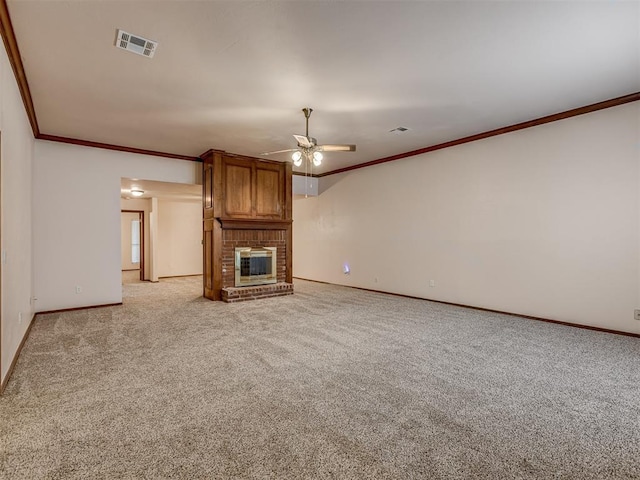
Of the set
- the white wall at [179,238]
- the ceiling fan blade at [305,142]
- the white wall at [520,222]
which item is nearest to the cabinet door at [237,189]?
the white wall at [520,222]

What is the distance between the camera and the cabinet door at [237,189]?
21.2 feet

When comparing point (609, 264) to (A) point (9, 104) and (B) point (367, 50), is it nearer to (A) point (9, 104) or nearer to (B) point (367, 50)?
(B) point (367, 50)

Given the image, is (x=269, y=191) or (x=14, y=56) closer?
(x=14, y=56)

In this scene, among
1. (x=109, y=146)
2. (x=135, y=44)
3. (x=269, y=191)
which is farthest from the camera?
(x=269, y=191)

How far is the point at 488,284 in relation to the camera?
5.47m

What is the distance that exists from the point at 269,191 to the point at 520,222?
4.53m

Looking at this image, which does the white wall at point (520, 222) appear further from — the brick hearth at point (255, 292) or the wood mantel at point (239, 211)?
the brick hearth at point (255, 292)

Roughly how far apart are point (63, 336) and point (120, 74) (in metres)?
3.08

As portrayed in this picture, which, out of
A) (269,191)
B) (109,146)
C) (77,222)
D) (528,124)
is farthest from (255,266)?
(528,124)

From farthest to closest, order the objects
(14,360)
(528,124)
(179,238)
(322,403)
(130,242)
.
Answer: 1. (130,242)
2. (179,238)
3. (528,124)
4. (14,360)
5. (322,403)

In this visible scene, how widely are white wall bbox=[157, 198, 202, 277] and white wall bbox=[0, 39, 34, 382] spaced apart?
5.84 metres

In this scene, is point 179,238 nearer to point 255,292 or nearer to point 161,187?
point 161,187

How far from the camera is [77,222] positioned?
5.63 m

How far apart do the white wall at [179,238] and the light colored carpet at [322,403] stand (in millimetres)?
5572
